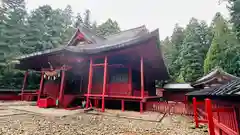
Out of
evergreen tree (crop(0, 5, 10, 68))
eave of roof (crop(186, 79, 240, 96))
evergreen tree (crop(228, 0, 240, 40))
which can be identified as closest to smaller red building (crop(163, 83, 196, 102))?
evergreen tree (crop(228, 0, 240, 40))

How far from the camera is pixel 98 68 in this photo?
11.5m

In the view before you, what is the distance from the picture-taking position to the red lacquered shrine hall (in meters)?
8.77

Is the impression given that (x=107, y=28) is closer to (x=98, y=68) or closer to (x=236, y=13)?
(x=236, y=13)

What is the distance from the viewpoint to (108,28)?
43.7 metres

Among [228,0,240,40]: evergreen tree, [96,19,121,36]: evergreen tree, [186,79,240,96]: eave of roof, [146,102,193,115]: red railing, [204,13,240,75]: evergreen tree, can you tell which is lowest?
[146,102,193,115]: red railing

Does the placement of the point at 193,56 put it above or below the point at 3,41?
above

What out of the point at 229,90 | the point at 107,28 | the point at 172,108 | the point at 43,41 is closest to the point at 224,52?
the point at 172,108

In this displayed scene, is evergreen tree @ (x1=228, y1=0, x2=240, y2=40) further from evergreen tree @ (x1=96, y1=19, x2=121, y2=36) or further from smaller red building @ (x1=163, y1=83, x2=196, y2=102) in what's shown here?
evergreen tree @ (x1=96, y1=19, x2=121, y2=36)

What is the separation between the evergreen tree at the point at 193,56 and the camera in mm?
31516

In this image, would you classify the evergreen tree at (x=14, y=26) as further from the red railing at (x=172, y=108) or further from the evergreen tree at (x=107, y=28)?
the evergreen tree at (x=107, y=28)

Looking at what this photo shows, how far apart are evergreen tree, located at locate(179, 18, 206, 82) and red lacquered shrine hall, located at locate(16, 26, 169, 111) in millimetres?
21862

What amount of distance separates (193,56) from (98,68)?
96.1 ft

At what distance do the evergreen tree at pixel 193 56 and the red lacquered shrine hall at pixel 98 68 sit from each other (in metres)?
21.9

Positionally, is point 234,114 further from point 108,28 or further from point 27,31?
point 108,28
